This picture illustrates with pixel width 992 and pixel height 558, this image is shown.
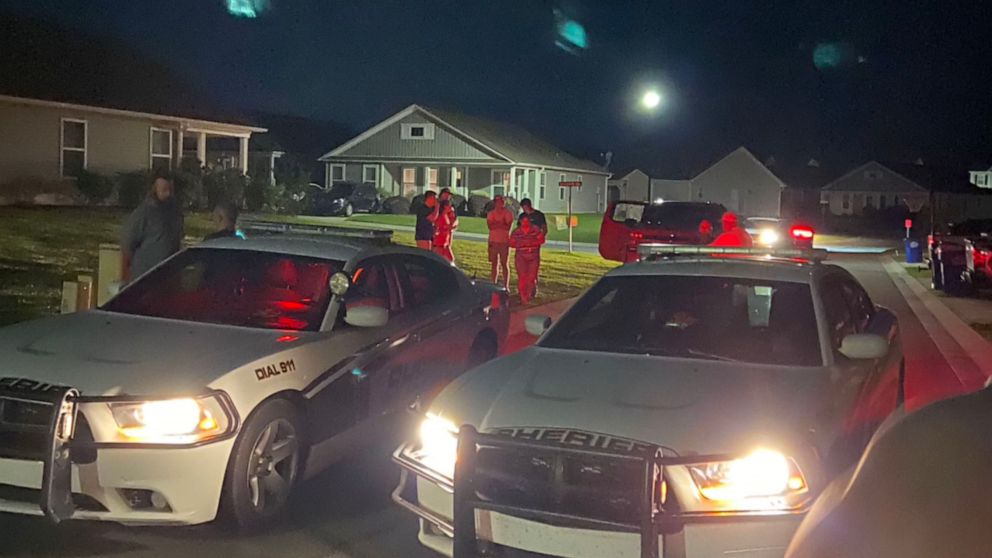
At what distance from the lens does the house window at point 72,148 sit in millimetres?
→ 26312

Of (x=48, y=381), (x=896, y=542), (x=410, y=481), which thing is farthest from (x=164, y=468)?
(x=896, y=542)

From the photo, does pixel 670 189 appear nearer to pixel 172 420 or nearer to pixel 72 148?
pixel 72 148

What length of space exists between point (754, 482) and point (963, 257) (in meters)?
18.2

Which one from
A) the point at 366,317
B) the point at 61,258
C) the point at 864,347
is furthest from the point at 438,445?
the point at 61,258

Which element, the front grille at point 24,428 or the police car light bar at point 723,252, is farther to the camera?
the police car light bar at point 723,252

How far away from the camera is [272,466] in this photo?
5.96 meters

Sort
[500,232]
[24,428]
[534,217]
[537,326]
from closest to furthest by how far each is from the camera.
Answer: [24,428] → [537,326] → [534,217] → [500,232]

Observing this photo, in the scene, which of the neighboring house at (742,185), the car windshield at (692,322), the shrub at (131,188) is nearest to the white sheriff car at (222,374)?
the car windshield at (692,322)

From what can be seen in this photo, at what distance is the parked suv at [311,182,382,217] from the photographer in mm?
40844

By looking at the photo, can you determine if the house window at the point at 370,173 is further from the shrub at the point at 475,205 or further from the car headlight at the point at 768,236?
the car headlight at the point at 768,236

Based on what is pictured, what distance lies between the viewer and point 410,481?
5.36m

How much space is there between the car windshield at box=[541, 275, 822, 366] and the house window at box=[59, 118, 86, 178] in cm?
2205

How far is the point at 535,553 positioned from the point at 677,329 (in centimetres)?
218

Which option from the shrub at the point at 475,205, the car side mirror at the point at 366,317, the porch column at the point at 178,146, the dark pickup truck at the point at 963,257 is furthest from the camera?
the shrub at the point at 475,205
